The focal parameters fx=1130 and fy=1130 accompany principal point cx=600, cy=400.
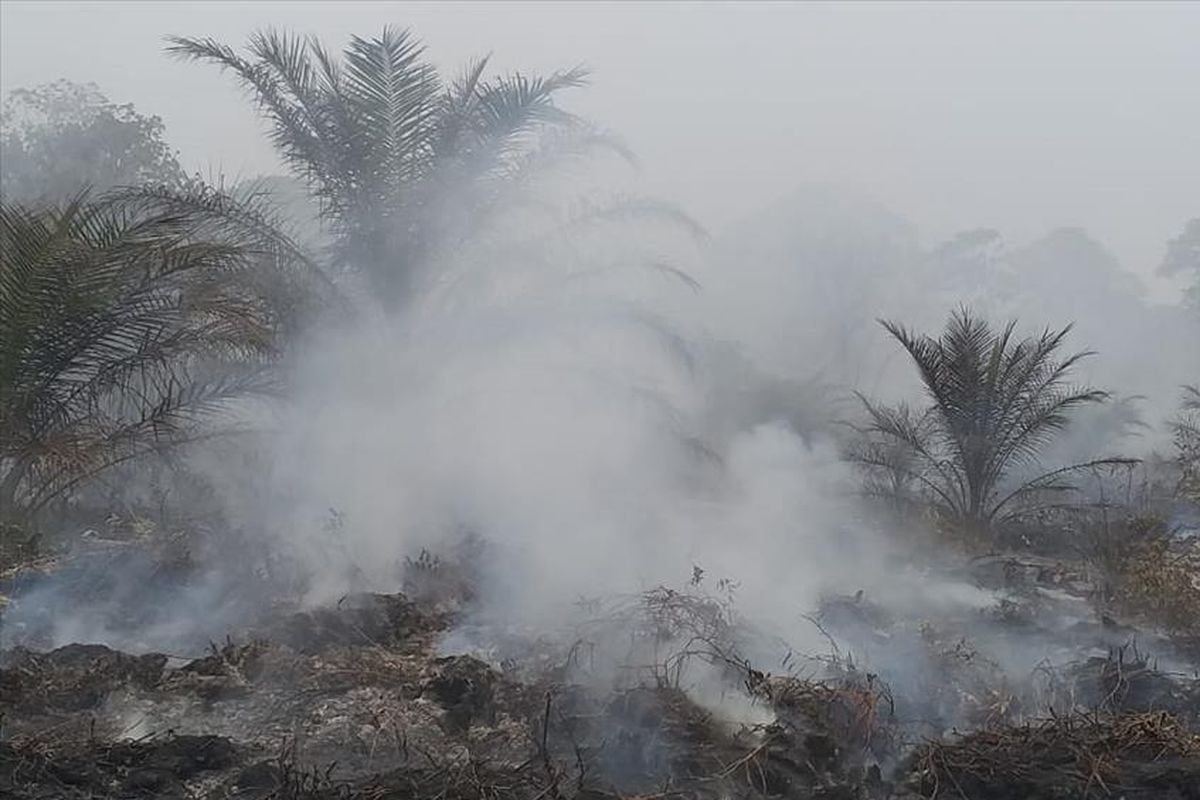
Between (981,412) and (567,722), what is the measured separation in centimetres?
560

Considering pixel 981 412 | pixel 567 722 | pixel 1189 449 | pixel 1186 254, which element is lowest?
pixel 567 722

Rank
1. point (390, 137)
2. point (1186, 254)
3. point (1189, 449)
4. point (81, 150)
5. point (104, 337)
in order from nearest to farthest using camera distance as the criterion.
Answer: point (104, 337) → point (390, 137) → point (1189, 449) → point (81, 150) → point (1186, 254)

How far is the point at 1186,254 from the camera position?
24.5 meters

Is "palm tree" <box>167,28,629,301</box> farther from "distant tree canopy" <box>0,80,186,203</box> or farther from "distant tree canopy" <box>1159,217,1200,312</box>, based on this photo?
"distant tree canopy" <box>1159,217,1200,312</box>

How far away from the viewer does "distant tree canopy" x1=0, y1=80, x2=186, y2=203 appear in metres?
16.4

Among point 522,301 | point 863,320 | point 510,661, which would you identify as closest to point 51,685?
point 510,661

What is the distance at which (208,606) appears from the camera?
22.3 ft

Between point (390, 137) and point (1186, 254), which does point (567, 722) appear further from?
point (1186, 254)

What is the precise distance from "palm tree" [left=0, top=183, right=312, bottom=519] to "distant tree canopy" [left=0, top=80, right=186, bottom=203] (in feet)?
31.0

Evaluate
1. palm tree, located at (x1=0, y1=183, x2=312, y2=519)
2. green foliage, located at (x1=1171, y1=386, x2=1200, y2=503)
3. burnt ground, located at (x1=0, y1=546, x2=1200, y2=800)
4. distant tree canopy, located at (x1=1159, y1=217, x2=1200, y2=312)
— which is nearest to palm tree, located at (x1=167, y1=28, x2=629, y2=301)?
palm tree, located at (x1=0, y1=183, x2=312, y2=519)

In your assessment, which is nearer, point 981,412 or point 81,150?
point 981,412

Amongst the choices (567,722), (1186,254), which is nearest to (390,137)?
(567,722)

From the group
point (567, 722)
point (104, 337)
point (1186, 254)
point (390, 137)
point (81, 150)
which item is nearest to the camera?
point (567, 722)

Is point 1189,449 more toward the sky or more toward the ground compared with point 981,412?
more toward the sky
